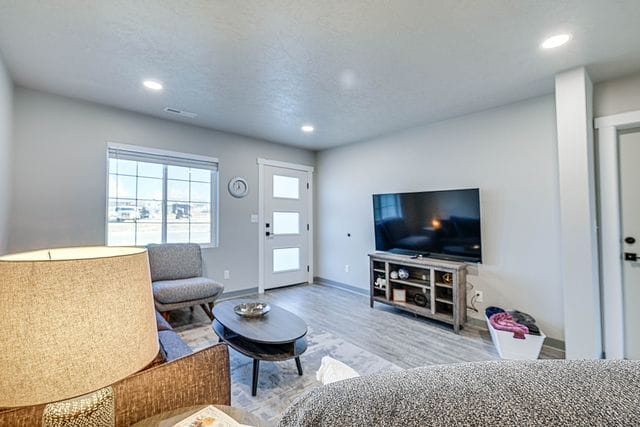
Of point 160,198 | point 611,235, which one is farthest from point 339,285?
point 611,235

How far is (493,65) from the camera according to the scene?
2223 millimetres

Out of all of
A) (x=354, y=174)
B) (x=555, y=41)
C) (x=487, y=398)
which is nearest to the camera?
(x=487, y=398)

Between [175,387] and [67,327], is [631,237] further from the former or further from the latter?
[67,327]

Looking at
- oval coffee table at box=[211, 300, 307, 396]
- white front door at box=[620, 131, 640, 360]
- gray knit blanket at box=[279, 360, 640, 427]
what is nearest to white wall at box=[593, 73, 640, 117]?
white front door at box=[620, 131, 640, 360]

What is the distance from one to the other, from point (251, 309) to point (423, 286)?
2006 mm

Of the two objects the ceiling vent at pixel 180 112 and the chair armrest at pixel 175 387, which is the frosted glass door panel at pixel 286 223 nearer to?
the ceiling vent at pixel 180 112

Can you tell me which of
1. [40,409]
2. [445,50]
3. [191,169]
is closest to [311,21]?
[445,50]

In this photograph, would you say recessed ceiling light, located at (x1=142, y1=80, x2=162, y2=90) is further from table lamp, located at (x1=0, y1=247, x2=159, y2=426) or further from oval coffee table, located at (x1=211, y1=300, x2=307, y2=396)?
table lamp, located at (x1=0, y1=247, x2=159, y2=426)

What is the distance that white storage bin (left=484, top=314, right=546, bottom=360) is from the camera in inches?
91.7

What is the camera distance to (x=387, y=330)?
3.03m

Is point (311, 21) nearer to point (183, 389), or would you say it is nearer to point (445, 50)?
point (445, 50)

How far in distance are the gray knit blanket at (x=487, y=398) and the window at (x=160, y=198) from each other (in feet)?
12.1

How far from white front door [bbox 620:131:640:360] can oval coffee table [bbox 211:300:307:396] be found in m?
2.73

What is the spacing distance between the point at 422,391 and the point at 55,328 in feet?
2.25
